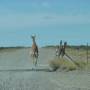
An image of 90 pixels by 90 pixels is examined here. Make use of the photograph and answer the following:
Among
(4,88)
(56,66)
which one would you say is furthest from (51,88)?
(56,66)

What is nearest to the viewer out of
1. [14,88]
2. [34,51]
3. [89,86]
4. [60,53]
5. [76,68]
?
[14,88]

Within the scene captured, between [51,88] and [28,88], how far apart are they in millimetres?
964

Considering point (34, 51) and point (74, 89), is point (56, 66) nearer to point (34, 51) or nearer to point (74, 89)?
point (34, 51)

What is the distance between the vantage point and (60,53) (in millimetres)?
44719

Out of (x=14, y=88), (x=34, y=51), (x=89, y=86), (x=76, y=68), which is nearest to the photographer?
(x=14, y=88)

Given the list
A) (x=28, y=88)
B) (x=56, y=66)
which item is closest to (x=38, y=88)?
(x=28, y=88)

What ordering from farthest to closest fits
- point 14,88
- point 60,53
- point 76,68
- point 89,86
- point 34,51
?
point 60,53
point 34,51
point 76,68
point 89,86
point 14,88

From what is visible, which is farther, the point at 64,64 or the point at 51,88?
the point at 64,64

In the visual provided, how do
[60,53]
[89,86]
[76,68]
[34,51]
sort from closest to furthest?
[89,86], [76,68], [34,51], [60,53]

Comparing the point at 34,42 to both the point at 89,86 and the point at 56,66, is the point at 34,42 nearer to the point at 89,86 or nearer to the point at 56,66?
the point at 56,66

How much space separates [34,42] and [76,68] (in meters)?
5.27

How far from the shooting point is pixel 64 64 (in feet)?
112

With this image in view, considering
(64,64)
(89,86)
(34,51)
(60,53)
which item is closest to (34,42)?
(34,51)

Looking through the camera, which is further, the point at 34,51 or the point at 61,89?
the point at 34,51
